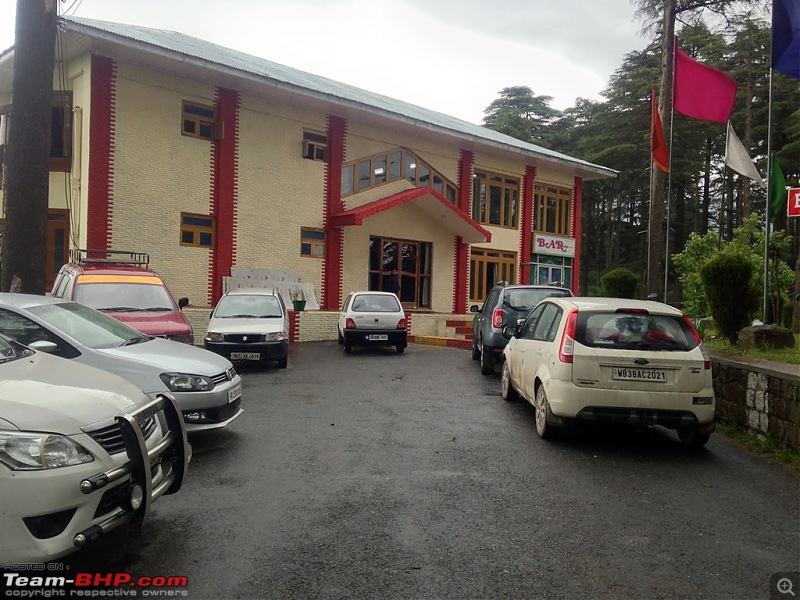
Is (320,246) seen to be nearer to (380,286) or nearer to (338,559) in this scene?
(380,286)

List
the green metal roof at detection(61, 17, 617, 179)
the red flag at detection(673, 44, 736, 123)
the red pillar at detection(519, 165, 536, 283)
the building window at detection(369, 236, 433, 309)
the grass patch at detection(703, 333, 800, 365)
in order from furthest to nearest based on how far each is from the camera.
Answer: the red pillar at detection(519, 165, 536, 283)
the building window at detection(369, 236, 433, 309)
the green metal roof at detection(61, 17, 617, 179)
the red flag at detection(673, 44, 736, 123)
the grass patch at detection(703, 333, 800, 365)

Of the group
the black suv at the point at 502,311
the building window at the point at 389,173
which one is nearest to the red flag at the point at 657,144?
the black suv at the point at 502,311

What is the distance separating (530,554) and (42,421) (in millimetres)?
2859

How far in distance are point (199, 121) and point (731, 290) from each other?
14911mm

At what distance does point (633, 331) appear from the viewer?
20.9 ft

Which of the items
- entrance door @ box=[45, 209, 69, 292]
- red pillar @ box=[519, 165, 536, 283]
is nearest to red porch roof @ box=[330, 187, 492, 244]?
red pillar @ box=[519, 165, 536, 283]

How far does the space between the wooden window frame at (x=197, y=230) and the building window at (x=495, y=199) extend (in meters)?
11.3

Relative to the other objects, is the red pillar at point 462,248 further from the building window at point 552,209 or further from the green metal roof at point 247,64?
the building window at point 552,209

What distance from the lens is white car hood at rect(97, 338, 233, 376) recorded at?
6090 millimetres

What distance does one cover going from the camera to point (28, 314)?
234 inches

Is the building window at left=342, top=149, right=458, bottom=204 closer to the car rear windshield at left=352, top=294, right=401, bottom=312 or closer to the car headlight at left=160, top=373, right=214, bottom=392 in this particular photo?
the car rear windshield at left=352, top=294, right=401, bottom=312

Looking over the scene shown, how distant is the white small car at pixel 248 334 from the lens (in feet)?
39.9

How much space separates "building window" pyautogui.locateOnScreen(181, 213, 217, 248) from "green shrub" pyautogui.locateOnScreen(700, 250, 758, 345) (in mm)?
13700

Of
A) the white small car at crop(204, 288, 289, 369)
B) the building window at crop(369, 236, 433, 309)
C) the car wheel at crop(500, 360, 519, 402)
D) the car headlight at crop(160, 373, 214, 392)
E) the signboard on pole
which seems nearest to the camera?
the car headlight at crop(160, 373, 214, 392)
